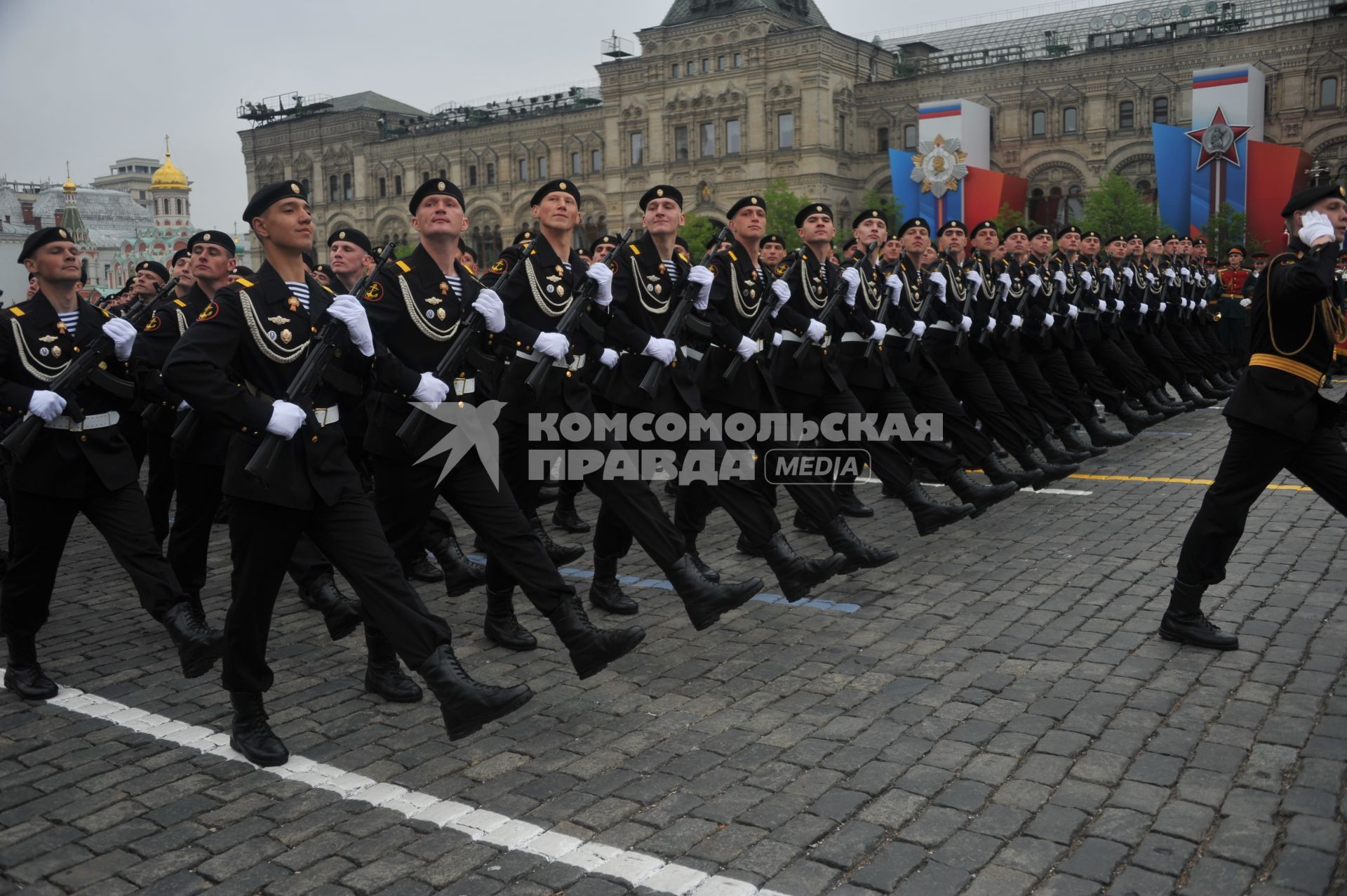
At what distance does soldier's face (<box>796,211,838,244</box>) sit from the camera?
754cm

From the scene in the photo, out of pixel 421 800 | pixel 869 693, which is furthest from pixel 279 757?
pixel 869 693

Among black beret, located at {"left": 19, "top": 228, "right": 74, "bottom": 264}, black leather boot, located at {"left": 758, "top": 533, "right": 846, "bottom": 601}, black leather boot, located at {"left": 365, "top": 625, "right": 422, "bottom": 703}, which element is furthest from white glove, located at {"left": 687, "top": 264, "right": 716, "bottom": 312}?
black beret, located at {"left": 19, "top": 228, "right": 74, "bottom": 264}

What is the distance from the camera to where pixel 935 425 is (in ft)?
26.8

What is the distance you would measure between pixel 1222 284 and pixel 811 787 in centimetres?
1674

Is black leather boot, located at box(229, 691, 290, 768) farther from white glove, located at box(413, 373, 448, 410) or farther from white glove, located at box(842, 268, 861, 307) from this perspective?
white glove, located at box(842, 268, 861, 307)

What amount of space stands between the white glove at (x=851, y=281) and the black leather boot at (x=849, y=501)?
A: 1.28 m

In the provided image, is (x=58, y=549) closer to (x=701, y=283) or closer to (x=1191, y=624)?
(x=701, y=283)

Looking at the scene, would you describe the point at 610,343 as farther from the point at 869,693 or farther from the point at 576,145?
the point at 576,145

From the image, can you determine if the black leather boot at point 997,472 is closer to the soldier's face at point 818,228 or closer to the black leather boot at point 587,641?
the soldier's face at point 818,228

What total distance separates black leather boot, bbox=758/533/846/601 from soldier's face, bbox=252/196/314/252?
8.86ft

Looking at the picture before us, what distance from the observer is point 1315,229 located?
503 centimetres

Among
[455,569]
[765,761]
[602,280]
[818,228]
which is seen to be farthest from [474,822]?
[818,228]

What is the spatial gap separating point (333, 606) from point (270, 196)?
92.0 inches

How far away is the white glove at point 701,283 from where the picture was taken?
6.42 meters
